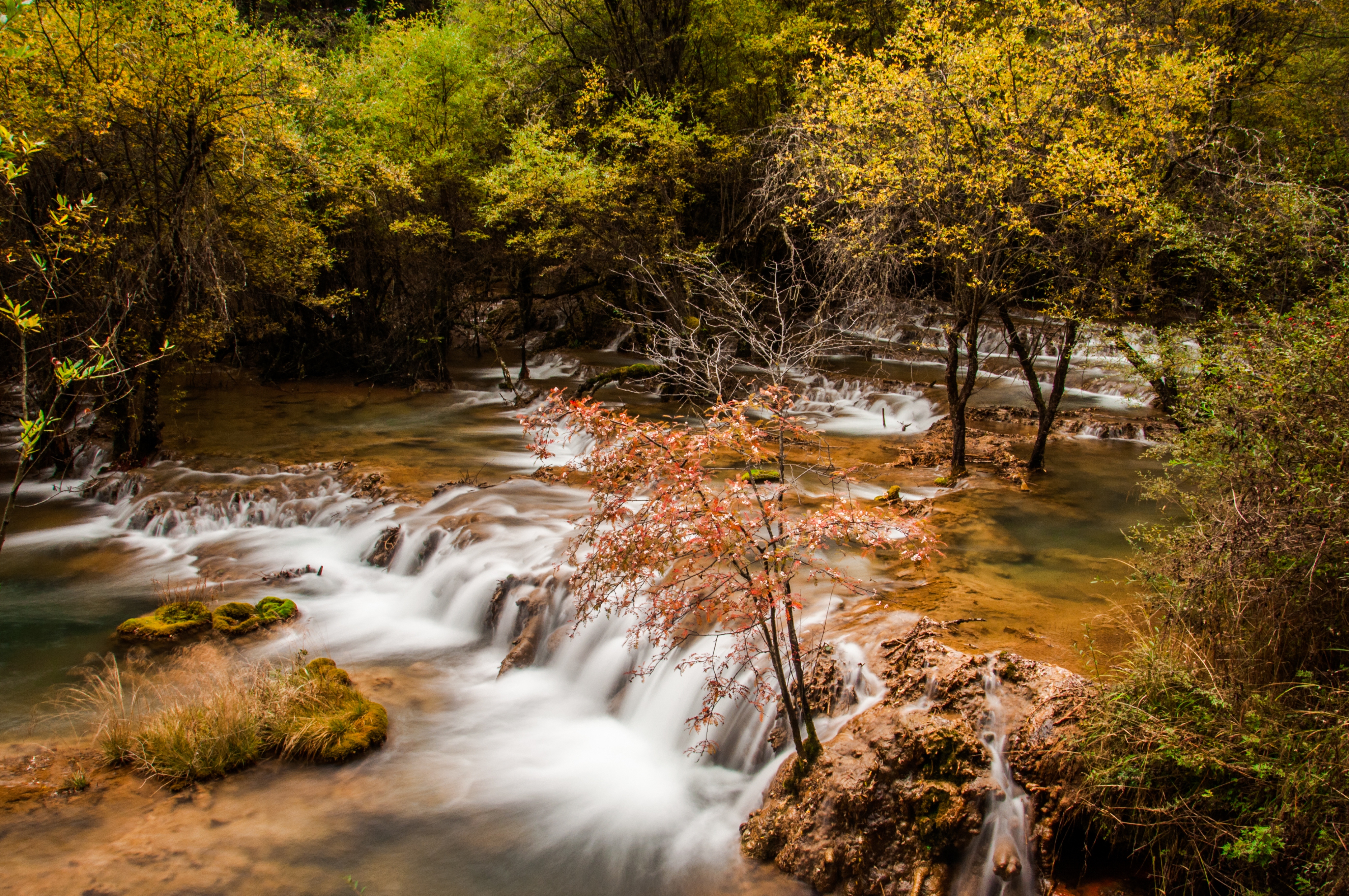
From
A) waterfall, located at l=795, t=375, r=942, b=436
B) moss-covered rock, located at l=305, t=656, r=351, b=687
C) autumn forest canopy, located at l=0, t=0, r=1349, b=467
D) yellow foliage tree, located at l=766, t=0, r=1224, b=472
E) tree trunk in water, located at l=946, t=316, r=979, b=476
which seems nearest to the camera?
moss-covered rock, located at l=305, t=656, r=351, b=687

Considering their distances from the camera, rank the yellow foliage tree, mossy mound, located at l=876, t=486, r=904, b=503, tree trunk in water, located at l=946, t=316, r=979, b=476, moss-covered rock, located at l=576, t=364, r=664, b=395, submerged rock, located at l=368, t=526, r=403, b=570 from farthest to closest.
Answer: moss-covered rock, located at l=576, t=364, r=664, b=395 → tree trunk in water, located at l=946, t=316, r=979, b=476 → submerged rock, located at l=368, t=526, r=403, b=570 → mossy mound, located at l=876, t=486, r=904, b=503 → the yellow foliage tree

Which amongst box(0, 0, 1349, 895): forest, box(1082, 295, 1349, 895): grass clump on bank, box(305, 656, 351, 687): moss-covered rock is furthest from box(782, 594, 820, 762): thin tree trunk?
box(305, 656, 351, 687): moss-covered rock

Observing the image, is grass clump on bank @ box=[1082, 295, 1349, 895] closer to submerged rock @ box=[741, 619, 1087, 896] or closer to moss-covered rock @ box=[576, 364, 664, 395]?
submerged rock @ box=[741, 619, 1087, 896]

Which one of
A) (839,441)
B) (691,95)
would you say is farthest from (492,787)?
(691,95)

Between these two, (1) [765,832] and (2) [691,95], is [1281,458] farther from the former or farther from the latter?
(2) [691,95]

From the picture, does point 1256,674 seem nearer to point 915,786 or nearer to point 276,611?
point 915,786

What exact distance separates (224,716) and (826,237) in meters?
9.66

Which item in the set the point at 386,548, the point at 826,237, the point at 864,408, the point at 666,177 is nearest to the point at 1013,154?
the point at 826,237

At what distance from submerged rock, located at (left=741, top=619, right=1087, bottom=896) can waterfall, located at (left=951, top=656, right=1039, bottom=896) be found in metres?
0.04

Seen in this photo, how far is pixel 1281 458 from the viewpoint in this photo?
5.12 meters

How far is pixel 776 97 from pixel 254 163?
13.1 meters

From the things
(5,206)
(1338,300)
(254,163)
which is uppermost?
(254,163)

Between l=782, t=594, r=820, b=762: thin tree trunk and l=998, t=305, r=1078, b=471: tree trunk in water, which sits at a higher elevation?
l=998, t=305, r=1078, b=471: tree trunk in water

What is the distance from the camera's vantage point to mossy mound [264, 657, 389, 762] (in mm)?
6559
